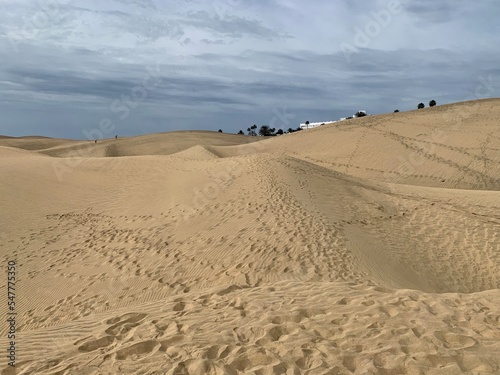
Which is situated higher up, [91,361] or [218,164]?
[218,164]

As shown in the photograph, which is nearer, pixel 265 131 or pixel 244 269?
pixel 244 269

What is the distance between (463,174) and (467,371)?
86.1 ft

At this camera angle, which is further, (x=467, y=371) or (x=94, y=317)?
(x=94, y=317)

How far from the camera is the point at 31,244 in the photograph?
12.3 metres

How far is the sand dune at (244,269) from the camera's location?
16.6ft

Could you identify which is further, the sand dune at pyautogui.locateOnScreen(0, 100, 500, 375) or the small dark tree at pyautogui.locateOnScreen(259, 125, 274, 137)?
the small dark tree at pyautogui.locateOnScreen(259, 125, 274, 137)

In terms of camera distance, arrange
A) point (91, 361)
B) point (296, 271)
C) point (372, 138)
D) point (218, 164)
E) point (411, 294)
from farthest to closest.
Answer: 1. point (372, 138)
2. point (218, 164)
3. point (296, 271)
4. point (411, 294)
5. point (91, 361)

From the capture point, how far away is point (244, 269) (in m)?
9.70

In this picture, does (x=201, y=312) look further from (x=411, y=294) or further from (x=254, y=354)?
(x=411, y=294)

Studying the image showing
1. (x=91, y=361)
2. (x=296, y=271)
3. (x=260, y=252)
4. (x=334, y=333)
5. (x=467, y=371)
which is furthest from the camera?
(x=260, y=252)

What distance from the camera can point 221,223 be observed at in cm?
1258

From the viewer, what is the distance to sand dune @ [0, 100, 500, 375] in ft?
16.6

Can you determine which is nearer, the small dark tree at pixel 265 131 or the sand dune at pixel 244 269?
the sand dune at pixel 244 269

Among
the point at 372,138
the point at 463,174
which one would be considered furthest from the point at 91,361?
the point at 372,138
